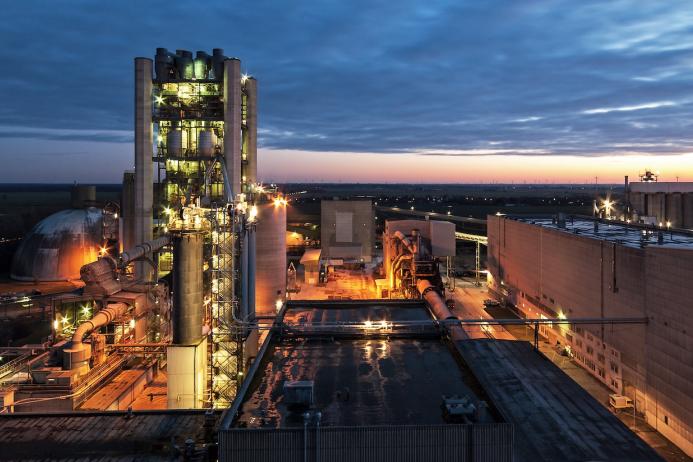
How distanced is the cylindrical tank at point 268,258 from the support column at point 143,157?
7.87 metres

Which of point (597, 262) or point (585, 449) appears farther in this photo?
point (597, 262)

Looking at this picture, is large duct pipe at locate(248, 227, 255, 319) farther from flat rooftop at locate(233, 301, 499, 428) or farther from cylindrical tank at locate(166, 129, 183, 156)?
cylindrical tank at locate(166, 129, 183, 156)

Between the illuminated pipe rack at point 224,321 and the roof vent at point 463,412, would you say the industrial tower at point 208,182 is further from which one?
the roof vent at point 463,412

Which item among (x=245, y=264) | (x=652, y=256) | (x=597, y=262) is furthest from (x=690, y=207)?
(x=245, y=264)

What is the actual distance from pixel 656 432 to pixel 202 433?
20.0m

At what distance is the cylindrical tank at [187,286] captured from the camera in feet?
80.1

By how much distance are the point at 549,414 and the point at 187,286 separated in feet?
51.5

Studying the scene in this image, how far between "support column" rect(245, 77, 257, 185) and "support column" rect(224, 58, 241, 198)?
2815mm

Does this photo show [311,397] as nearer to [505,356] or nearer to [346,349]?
[346,349]

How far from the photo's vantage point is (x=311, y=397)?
49.3 feet

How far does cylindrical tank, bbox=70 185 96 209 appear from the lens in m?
61.5

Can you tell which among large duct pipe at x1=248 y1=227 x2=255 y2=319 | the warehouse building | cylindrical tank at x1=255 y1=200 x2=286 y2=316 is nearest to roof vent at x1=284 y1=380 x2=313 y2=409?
→ large duct pipe at x1=248 y1=227 x2=255 y2=319

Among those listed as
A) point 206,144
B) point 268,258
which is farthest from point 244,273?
point 268,258

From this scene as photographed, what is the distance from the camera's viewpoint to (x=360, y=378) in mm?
17641
